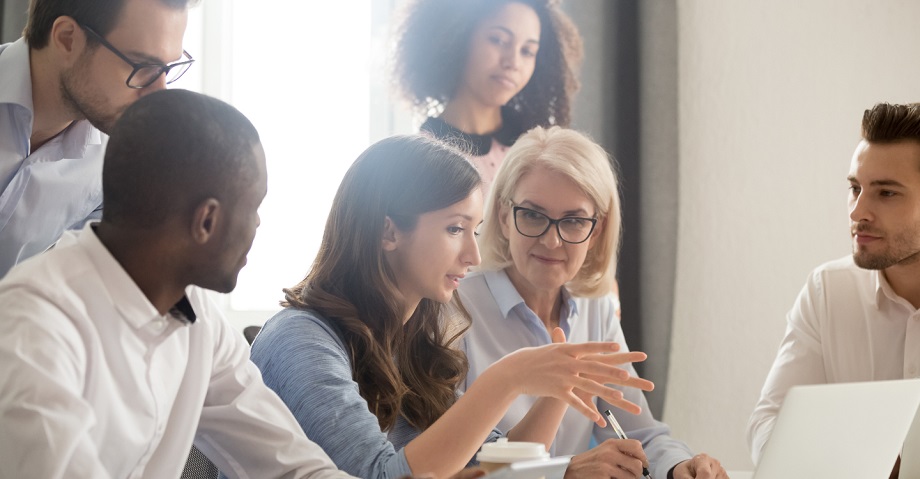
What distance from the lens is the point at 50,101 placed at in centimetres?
168

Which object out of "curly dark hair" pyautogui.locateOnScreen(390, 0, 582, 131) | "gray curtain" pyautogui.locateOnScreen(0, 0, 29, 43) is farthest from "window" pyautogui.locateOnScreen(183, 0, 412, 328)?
"gray curtain" pyautogui.locateOnScreen(0, 0, 29, 43)

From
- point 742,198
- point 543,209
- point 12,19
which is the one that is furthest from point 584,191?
point 12,19

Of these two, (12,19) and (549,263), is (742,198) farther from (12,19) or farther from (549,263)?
(12,19)

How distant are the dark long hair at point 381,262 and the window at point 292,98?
1.45 metres

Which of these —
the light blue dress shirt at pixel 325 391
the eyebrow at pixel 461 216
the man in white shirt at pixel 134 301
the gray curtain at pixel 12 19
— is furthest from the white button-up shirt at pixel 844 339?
the gray curtain at pixel 12 19

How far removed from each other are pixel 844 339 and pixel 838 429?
38.2 inches

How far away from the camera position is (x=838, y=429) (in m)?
1.27

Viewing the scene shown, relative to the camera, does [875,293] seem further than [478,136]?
No

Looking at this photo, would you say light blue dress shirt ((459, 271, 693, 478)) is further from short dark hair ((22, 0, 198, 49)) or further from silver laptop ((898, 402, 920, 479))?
short dark hair ((22, 0, 198, 49))

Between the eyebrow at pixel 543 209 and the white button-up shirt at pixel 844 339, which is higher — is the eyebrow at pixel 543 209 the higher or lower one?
the higher one

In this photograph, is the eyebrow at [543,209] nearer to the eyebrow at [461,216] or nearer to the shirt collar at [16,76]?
the eyebrow at [461,216]

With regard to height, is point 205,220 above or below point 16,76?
below

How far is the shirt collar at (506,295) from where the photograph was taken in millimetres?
2060

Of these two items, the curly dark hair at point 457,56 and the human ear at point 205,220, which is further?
the curly dark hair at point 457,56
